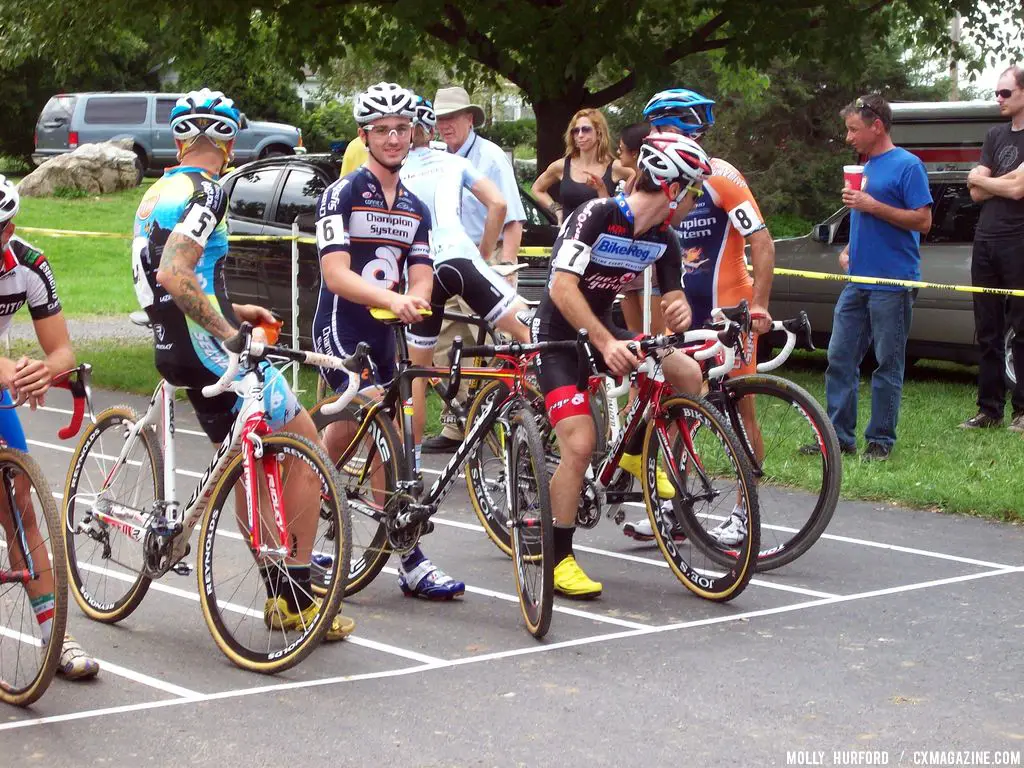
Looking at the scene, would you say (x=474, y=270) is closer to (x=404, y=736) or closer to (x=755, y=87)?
(x=404, y=736)

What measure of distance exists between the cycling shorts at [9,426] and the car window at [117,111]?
1314 inches

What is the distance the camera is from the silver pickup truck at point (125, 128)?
37.3 m

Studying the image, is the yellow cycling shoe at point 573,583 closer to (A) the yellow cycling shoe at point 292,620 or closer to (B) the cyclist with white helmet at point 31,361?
(A) the yellow cycling shoe at point 292,620

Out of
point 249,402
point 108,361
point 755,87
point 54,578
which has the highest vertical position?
point 755,87

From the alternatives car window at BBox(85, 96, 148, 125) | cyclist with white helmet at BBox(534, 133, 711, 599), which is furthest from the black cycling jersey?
car window at BBox(85, 96, 148, 125)

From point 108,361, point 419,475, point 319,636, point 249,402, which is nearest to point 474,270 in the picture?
point 419,475

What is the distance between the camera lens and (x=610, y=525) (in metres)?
8.21

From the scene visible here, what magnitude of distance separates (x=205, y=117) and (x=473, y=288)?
1794 millimetres

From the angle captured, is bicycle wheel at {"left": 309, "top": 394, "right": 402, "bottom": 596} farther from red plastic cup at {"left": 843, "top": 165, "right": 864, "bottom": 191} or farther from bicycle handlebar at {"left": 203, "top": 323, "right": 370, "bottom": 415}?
red plastic cup at {"left": 843, "top": 165, "right": 864, "bottom": 191}

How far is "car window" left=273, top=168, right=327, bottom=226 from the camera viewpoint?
13.8 meters

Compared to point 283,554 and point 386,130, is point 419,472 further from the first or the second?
point 386,130

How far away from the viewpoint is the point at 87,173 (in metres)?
33.8

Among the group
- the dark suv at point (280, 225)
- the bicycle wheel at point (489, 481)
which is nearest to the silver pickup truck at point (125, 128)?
the dark suv at point (280, 225)

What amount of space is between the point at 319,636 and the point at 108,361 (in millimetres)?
10177
